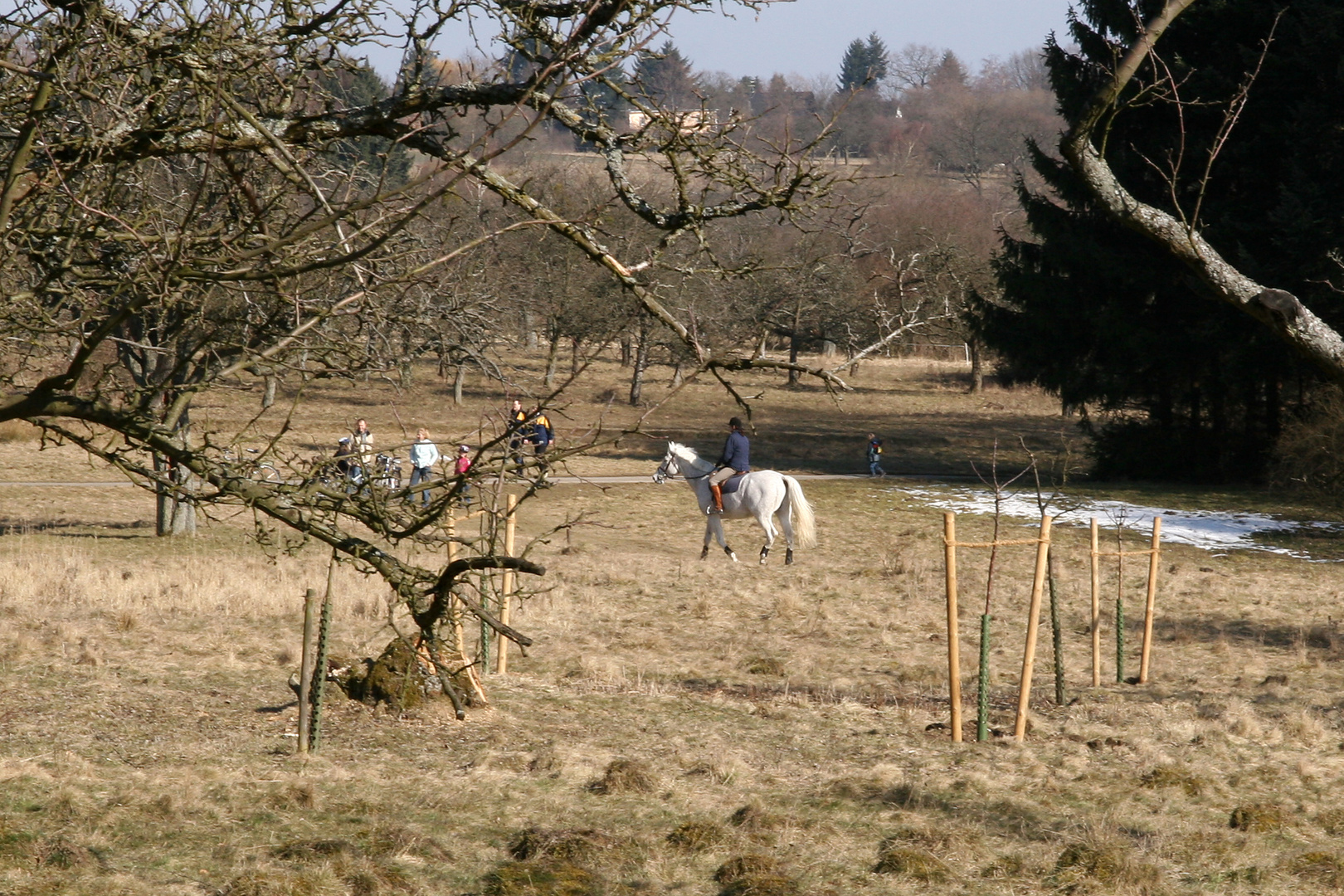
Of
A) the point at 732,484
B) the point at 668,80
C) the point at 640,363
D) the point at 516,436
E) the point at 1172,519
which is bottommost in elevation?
the point at 1172,519

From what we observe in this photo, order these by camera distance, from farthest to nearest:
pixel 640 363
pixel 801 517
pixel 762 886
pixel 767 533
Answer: pixel 640 363
pixel 767 533
pixel 801 517
pixel 762 886

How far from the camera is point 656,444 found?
40.5m

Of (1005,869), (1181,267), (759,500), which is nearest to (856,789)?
(1005,869)

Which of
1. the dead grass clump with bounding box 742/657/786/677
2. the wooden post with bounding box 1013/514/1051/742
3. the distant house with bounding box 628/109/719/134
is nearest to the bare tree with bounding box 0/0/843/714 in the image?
the distant house with bounding box 628/109/719/134

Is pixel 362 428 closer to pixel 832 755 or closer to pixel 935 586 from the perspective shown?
pixel 935 586

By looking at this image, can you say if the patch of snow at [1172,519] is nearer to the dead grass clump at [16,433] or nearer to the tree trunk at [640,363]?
the tree trunk at [640,363]

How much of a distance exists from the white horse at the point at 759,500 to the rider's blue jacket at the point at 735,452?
36 cm

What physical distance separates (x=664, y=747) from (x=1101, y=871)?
360 centimetres

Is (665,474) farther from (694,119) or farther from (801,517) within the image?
(694,119)

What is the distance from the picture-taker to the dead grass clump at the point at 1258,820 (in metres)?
7.41

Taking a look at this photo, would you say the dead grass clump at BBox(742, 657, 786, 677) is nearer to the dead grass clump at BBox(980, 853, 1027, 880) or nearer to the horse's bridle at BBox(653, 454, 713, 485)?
the dead grass clump at BBox(980, 853, 1027, 880)

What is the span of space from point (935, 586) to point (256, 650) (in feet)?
33.1

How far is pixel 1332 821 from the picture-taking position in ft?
24.9

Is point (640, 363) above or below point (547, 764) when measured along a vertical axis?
above
